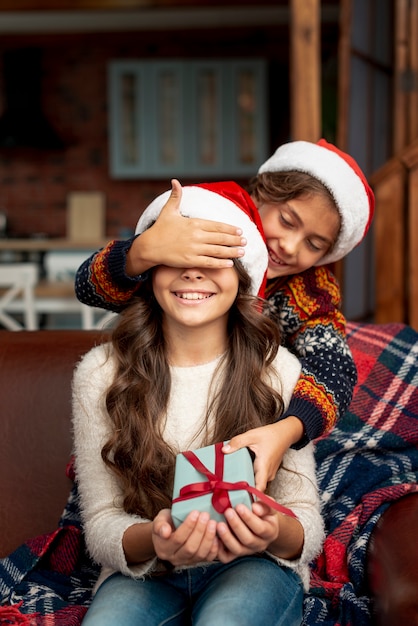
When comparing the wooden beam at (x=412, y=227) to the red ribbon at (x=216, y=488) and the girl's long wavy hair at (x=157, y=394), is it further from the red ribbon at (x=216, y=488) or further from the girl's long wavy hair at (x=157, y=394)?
the red ribbon at (x=216, y=488)

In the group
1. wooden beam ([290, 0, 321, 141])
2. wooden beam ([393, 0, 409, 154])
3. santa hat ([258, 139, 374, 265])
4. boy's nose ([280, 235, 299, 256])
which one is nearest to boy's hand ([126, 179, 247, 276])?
boy's nose ([280, 235, 299, 256])

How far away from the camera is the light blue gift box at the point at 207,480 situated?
3.35ft

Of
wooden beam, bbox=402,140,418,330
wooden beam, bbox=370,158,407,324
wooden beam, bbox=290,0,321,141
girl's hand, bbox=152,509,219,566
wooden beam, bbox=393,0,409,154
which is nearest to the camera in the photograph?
girl's hand, bbox=152,509,219,566

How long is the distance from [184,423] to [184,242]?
1.14 feet

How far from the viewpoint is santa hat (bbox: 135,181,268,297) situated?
1.25m

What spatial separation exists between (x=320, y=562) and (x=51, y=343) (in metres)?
0.80

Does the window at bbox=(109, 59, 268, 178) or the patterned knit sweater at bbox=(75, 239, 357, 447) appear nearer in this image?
the patterned knit sweater at bbox=(75, 239, 357, 447)

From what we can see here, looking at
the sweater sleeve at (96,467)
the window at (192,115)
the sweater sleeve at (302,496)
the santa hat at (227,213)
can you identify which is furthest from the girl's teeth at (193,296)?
the window at (192,115)

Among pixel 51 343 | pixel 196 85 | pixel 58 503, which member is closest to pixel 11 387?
pixel 51 343

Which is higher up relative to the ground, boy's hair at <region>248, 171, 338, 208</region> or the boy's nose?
boy's hair at <region>248, 171, 338, 208</region>

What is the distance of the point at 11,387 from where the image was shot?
1658mm

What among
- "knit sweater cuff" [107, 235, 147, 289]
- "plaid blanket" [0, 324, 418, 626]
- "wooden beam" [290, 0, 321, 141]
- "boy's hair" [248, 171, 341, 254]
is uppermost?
"wooden beam" [290, 0, 321, 141]

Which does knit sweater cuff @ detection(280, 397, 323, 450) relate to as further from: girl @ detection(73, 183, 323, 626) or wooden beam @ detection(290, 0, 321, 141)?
wooden beam @ detection(290, 0, 321, 141)

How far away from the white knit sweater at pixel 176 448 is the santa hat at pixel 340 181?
36 cm
